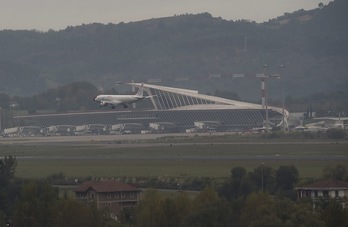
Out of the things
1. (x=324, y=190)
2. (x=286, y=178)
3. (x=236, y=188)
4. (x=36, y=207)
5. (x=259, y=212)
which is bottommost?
(x=259, y=212)

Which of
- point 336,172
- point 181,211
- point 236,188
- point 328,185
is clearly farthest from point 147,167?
point 181,211

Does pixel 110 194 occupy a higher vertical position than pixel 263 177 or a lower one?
lower

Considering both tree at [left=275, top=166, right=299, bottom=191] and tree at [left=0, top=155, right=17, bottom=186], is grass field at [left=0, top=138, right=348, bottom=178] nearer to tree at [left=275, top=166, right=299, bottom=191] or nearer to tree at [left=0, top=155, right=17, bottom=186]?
tree at [left=275, top=166, right=299, bottom=191]

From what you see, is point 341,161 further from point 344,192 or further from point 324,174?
point 344,192

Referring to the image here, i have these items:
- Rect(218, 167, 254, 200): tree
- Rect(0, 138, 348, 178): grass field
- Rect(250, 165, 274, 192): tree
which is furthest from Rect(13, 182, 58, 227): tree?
Rect(0, 138, 348, 178): grass field

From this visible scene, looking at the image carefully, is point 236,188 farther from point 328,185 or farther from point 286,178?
point 328,185

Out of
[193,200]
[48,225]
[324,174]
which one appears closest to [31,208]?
[48,225]
